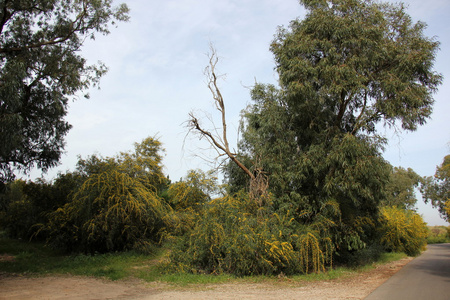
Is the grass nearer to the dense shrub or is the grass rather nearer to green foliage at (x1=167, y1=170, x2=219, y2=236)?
the dense shrub

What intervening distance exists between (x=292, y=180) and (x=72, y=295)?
8368mm

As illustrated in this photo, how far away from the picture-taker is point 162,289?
870 centimetres

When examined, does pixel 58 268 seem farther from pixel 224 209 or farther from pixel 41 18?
pixel 41 18

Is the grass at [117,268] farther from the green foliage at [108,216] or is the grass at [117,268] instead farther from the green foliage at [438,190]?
the green foliage at [438,190]

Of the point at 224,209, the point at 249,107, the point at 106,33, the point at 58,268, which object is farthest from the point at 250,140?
the point at 58,268

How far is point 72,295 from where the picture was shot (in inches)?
309

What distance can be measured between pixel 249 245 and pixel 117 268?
5.24 metres

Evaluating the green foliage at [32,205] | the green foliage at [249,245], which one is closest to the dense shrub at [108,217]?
the green foliage at [32,205]

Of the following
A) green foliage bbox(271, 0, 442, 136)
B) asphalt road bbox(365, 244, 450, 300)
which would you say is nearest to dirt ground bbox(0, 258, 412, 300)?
asphalt road bbox(365, 244, 450, 300)

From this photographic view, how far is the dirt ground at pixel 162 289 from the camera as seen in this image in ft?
25.6

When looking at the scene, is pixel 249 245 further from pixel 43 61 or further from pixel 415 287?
pixel 43 61

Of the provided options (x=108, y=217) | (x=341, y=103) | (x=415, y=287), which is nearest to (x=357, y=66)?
(x=341, y=103)

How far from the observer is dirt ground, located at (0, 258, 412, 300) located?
25.6 ft

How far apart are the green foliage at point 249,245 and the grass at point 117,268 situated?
41 centimetres
